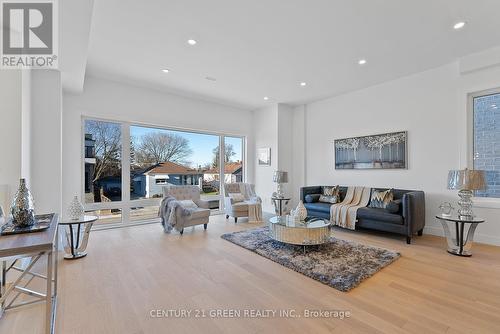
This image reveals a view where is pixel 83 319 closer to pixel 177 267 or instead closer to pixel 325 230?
pixel 177 267

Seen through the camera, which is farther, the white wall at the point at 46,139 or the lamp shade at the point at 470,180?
the white wall at the point at 46,139

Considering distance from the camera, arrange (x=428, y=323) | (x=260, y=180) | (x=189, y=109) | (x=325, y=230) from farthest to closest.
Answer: (x=260, y=180)
(x=189, y=109)
(x=325, y=230)
(x=428, y=323)

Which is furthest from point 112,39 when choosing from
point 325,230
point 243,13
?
point 325,230

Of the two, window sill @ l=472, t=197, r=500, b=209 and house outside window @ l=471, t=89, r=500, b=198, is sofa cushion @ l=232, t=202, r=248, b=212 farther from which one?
house outside window @ l=471, t=89, r=500, b=198

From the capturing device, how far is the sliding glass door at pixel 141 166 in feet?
15.1

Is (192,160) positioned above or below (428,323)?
above

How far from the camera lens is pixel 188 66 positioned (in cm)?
395

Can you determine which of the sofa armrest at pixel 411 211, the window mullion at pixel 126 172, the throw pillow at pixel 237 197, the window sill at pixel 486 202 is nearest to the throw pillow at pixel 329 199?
the sofa armrest at pixel 411 211

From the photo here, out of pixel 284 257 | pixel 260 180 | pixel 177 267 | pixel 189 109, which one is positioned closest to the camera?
pixel 177 267

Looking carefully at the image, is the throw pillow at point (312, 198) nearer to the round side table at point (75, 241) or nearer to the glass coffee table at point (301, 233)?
the glass coffee table at point (301, 233)

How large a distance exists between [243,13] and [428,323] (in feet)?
11.1

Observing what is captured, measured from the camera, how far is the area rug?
247cm

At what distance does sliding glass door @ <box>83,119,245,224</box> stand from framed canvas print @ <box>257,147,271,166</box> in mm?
1032

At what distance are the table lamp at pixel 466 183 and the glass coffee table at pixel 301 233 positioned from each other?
183 cm
